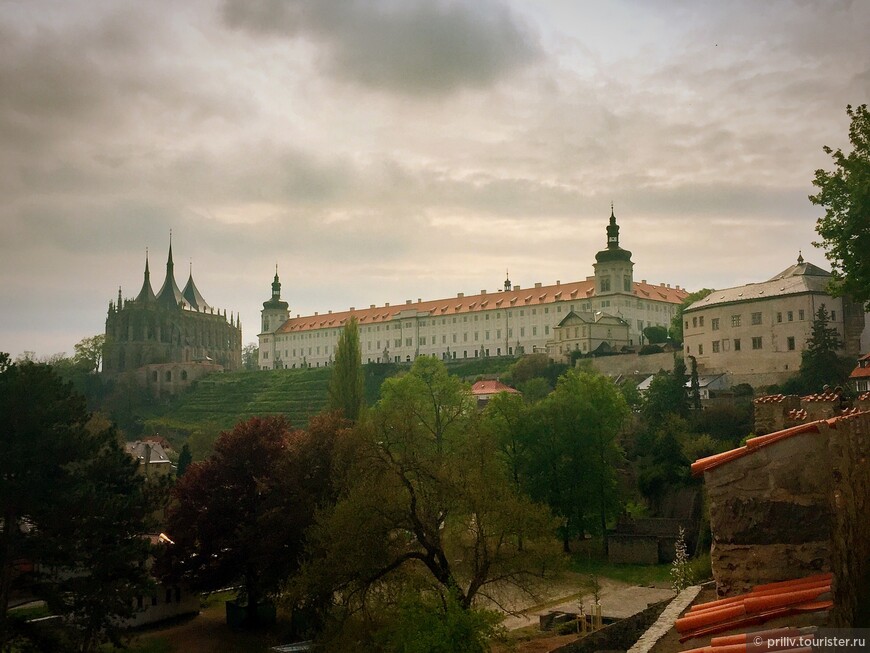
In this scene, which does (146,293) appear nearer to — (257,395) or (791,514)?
(257,395)

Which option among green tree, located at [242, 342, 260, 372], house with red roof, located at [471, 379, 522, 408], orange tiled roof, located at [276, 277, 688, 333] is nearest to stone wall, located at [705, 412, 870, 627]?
house with red roof, located at [471, 379, 522, 408]

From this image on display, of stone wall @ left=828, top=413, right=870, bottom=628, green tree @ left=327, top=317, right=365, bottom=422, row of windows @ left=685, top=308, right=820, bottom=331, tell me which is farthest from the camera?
row of windows @ left=685, top=308, right=820, bottom=331

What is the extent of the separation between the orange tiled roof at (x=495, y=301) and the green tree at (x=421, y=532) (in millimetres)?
72428

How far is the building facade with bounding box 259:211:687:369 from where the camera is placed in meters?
89.6

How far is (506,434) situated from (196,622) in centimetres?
1578

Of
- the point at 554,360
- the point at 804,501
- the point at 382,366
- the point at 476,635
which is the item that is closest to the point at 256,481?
the point at 476,635

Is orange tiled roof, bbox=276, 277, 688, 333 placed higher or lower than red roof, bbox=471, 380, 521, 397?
higher

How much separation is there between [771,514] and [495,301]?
311 feet

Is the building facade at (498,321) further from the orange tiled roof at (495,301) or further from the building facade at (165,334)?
the building facade at (165,334)

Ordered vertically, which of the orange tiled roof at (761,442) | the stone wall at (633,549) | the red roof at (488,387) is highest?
the red roof at (488,387)

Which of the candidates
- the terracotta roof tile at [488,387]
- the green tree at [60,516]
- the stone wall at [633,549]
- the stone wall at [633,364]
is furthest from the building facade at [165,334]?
Answer: the green tree at [60,516]

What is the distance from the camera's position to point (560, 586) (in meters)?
28.2

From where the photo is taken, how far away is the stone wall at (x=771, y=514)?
26.1 feet

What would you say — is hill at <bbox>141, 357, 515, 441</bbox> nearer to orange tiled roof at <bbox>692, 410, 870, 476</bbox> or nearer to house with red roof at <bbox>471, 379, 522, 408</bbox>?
house with red roof at <bbox>471, 379, 522, 408</bbox>
